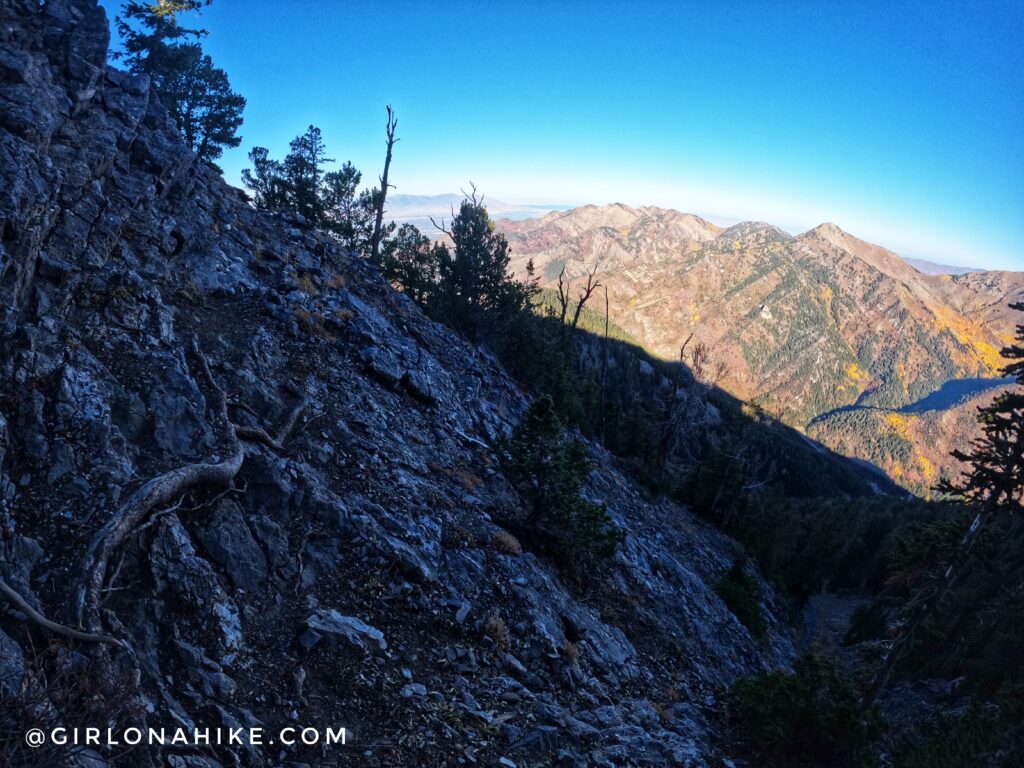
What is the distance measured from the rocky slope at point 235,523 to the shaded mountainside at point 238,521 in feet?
0.18

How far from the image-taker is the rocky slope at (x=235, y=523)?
282 inches

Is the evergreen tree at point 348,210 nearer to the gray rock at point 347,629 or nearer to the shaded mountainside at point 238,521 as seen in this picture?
the shaded mountainside at point 238,521

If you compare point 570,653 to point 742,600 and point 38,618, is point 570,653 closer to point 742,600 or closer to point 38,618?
point 38,618

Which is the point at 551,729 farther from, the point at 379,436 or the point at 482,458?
the point at 482,458

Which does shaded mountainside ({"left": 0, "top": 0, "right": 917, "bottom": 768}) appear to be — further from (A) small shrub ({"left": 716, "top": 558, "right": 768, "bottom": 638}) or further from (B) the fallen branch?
(A) small shrub ({"left": 716, "top": 558, "right": 768, "bottom": 638})

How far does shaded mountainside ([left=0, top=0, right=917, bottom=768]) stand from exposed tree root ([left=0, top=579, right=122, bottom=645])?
0.41 feet

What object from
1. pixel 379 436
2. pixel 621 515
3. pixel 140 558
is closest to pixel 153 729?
pixel 140 558

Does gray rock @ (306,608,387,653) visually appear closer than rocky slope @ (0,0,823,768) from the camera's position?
No

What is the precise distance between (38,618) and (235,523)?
12.8 feet

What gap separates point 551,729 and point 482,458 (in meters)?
10.8

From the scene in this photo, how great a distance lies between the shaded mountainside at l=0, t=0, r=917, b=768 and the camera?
23.7 ft

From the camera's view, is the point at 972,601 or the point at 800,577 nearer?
the point at 972,601

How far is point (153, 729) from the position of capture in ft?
20.5

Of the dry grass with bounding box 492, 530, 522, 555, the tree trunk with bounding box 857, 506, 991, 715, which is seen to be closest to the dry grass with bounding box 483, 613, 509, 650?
the dry grass with bounding box 492, 530, 522, 555
